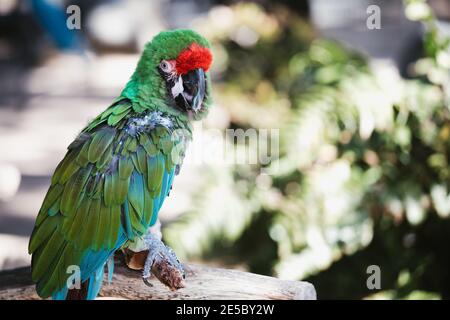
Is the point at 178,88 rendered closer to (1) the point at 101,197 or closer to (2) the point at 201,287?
(1) the point at 101,197

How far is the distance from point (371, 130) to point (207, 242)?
20.6 inches

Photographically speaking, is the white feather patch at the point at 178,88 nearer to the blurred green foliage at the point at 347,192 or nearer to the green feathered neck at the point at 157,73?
the green feathered neck at the point at 157,73

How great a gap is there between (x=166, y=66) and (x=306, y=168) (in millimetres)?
765

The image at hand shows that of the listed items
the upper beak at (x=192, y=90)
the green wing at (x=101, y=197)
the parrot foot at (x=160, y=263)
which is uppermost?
the upper beak at (x=192, y=90)

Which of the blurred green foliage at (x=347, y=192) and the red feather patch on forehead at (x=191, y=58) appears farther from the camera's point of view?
the blurred green foliage at (x=347, y=192)

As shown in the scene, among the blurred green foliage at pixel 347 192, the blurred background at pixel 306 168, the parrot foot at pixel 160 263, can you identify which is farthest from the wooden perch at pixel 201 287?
the blurred green foliage at pixel 347 192

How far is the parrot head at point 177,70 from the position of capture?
3.10ft

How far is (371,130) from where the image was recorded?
1.54 metres

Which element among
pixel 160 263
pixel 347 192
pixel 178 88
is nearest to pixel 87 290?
pixel 160 263

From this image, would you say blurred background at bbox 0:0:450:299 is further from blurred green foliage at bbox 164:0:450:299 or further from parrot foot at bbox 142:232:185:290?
parrot foot at bbox 142:232:185:290

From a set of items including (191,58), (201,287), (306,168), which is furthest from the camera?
(306,168)

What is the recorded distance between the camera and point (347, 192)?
1.51 metres

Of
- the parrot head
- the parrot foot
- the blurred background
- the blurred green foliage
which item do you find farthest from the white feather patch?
the blurred green foliage
